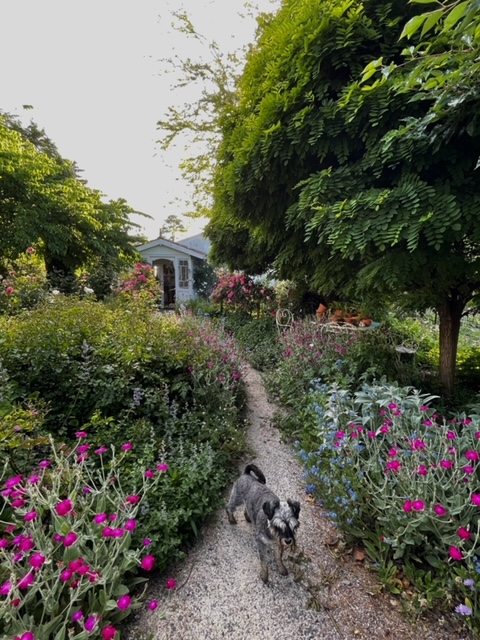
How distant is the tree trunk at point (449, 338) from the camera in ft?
10.4

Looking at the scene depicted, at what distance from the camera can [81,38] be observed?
353 centimetres

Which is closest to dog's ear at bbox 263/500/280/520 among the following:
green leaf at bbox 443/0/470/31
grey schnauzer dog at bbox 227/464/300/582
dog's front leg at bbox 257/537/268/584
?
grey schnauzer dog at bbox 227/464/300/582

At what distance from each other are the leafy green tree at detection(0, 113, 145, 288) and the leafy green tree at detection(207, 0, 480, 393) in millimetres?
6677

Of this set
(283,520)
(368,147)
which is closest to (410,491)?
(283,520)

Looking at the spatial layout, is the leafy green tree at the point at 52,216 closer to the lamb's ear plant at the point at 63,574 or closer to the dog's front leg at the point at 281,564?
the lamb's ear plant at the point at 63,574

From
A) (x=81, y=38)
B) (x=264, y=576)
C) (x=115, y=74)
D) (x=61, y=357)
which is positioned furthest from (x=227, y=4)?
(x=264, y=576)

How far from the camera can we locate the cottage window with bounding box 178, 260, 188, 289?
46.4 ft

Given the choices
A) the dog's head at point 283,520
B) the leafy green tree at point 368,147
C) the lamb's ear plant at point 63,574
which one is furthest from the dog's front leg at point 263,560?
the leafy green tree at point 368,147

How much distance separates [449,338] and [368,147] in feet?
7.65

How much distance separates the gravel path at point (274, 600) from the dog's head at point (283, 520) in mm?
322

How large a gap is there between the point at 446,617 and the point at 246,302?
790cm

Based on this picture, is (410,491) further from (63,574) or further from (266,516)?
(63,574)

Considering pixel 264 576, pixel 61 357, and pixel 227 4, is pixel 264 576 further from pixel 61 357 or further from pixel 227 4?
pixel 227 4

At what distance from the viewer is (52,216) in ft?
27.4
